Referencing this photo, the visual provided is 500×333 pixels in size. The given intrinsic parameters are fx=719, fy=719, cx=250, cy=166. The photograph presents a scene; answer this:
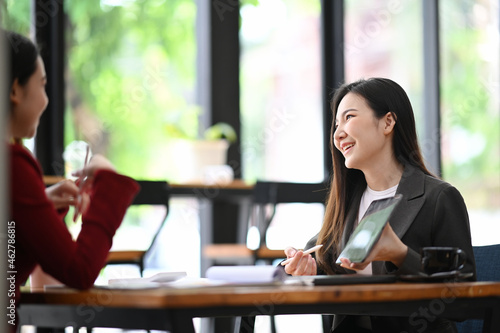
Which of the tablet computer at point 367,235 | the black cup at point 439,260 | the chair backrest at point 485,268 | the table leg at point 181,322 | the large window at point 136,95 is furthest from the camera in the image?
the large window at point 136,95

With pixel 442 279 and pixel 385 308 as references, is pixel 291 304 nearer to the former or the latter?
pixel 385 308

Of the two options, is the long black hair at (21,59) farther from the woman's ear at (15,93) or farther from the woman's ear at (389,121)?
the woman's ear at (389,121)

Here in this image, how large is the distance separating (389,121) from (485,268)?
0.46m

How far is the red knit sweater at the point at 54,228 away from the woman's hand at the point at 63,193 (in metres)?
0.09

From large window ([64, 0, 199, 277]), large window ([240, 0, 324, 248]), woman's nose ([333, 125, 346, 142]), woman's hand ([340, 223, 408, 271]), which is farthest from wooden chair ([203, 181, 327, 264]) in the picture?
woman's hand ([340, 223, 408, 271])

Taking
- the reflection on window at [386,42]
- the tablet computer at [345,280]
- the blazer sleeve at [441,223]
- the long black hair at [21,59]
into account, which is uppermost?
the reflection on window at [386,42]

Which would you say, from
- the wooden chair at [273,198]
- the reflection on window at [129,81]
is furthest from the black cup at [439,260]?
the reflection on window at [129,81]

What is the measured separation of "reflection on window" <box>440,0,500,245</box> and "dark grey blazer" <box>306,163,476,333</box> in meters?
3.48

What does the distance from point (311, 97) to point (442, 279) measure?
3.95m

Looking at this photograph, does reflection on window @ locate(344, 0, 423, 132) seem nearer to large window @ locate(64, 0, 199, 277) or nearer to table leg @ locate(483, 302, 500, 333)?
large window @ locate(64, 0, 199, 277)

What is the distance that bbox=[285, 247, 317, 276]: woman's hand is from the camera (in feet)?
5.74

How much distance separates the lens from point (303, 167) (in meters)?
5.28

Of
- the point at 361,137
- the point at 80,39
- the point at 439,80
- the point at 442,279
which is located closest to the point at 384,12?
the point at 439,80

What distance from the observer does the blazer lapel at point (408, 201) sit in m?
1.78
